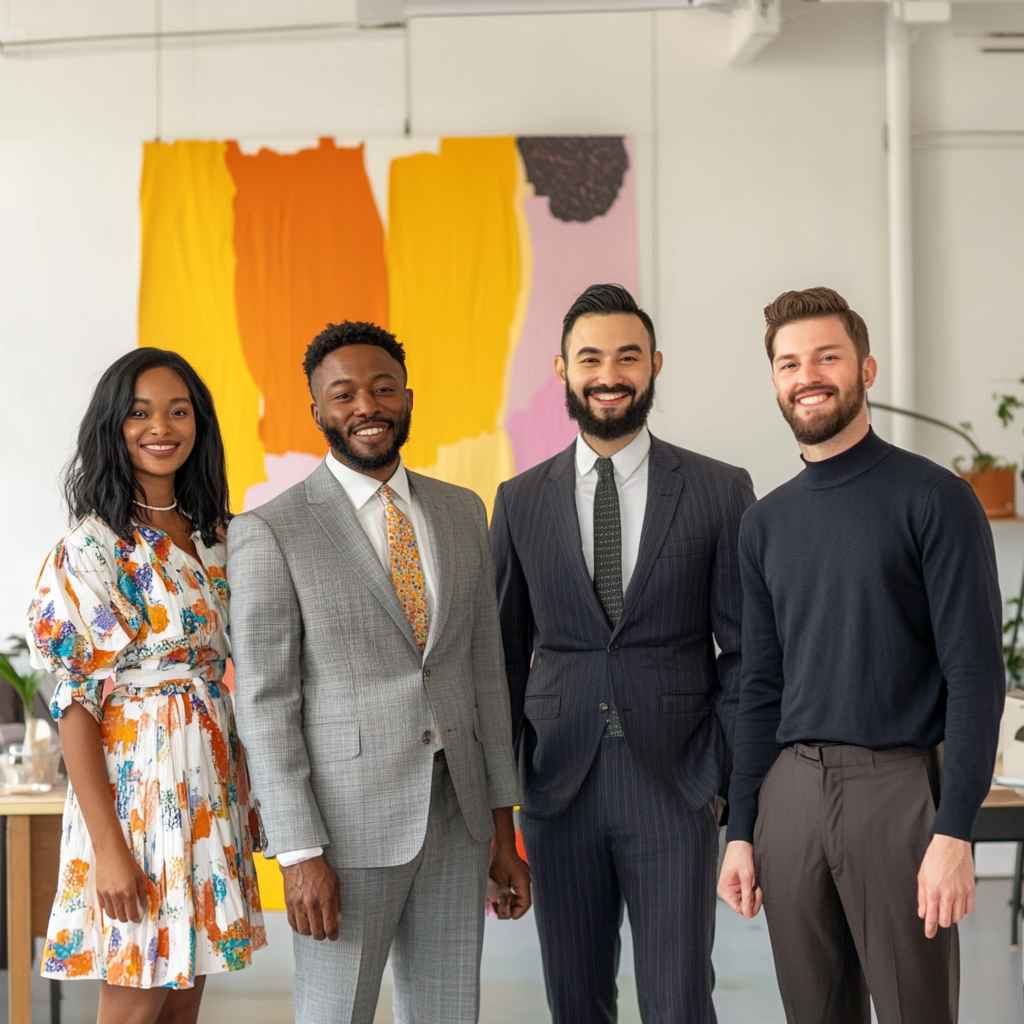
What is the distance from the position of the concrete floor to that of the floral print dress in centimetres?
150

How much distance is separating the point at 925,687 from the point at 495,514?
105cm

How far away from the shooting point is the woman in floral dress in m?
1.94

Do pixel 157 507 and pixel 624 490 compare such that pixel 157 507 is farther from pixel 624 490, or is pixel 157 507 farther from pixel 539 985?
pixel 539 985

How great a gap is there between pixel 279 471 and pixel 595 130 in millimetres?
1955

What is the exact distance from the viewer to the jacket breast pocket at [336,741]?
193cm

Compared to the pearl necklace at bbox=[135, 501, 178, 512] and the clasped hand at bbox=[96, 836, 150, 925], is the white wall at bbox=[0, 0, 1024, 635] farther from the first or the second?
the clasped hand at bbox=[96, 836, 150, 925]

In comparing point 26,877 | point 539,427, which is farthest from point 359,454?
point 539,427

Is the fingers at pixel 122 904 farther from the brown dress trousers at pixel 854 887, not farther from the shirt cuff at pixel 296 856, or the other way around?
the brown dress trousers at pixel 854 887

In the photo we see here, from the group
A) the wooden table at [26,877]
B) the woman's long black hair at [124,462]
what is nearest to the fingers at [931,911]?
the woman's long black hair at [124,462]

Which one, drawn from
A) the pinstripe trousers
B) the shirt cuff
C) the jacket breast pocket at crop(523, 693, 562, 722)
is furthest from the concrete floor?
the shirt cuff

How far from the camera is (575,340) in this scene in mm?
2377

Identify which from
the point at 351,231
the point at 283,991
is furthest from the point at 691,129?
the point at 283,991

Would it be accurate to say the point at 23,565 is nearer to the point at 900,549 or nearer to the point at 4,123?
the point at 4,123

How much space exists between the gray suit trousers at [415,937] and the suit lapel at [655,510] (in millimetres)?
540
